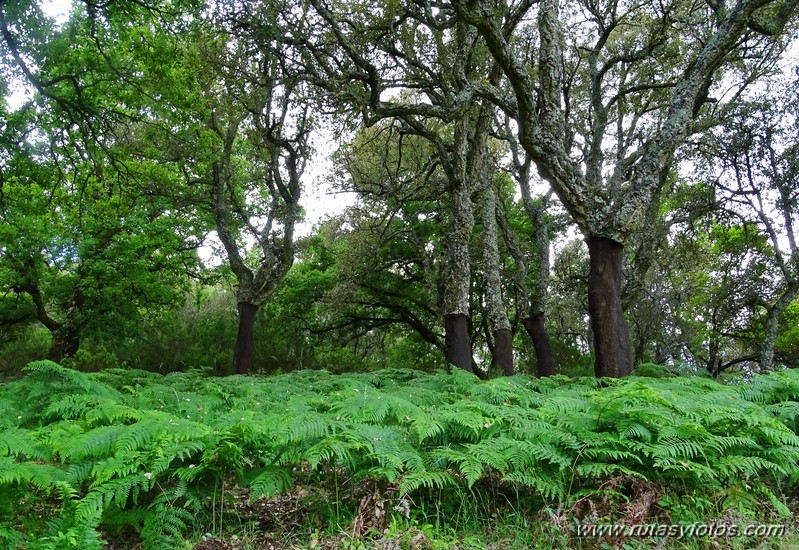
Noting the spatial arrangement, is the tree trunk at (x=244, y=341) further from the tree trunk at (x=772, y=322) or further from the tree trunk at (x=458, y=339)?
the tree trunk at (x=772, y=322)

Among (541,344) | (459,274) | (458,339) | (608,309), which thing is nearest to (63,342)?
(458,339)

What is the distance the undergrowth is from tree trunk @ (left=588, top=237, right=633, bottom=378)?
414 centimetres

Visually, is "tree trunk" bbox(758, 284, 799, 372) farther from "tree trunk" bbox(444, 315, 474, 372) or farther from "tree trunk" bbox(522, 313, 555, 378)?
"tree trunk" bbox(444, 315, 474, 372)

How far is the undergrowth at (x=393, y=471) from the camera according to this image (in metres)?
3.08

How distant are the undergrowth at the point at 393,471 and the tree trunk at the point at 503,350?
28.8 feet

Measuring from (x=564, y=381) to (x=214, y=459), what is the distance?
621 cm

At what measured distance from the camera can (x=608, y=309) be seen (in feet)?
27.3

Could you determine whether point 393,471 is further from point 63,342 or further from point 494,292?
point 63,342

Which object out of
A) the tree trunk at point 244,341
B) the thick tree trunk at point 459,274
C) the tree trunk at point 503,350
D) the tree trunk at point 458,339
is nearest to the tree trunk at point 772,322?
the tree trunk at point 503,350

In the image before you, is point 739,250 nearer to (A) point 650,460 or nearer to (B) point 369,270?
(B) point 369,270

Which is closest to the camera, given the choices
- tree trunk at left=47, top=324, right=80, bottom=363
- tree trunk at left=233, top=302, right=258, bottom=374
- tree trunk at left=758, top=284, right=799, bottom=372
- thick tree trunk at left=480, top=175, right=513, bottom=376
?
thick tree trunk at left=480, top=175, right=513, bottom=376

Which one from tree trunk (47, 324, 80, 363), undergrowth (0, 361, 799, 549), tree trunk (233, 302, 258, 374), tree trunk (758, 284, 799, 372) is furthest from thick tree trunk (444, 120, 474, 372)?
tree trunk (47, 324, 80, 363)

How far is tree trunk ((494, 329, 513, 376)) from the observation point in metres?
13.0

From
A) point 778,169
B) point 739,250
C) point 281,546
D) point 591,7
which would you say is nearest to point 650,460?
point 281,546
